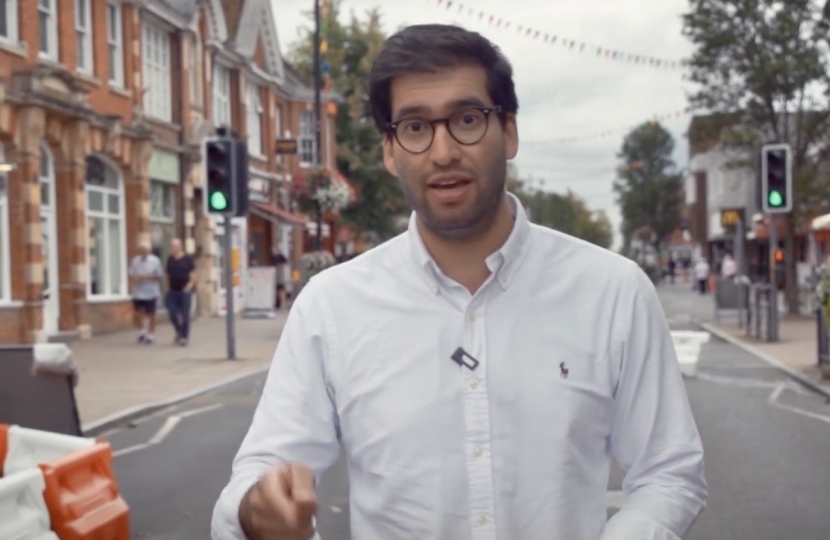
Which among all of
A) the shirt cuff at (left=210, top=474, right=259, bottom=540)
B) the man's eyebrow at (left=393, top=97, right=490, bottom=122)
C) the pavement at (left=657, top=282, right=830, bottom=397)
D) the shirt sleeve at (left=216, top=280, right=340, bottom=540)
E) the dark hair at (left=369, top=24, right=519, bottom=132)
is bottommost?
the pavement at (left=657, top=282, right=830, bottom=397)

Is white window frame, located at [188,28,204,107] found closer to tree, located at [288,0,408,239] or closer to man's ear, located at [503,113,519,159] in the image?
tree, located at [288,0,408,239]

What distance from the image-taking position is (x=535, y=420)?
6.88 feet

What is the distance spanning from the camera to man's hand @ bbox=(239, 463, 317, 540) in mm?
1731

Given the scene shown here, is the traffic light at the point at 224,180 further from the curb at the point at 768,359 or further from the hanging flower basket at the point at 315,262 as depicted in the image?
the curb at the point at 768,359

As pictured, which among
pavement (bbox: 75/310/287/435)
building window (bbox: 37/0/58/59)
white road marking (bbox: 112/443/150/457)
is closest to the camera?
white road marking (bbox: 112/443/150/457)

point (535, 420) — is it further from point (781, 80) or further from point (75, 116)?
point (781, 80)

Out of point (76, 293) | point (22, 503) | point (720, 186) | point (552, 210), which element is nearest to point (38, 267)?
point (76, 293)

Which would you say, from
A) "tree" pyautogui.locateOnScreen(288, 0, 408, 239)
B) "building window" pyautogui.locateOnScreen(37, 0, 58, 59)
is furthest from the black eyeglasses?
"tree" pyautogui.locateOnScreen(288, 0, 408, 239)

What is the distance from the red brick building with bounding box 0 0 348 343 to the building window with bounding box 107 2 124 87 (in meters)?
0.03

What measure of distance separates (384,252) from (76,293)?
70.5 feet

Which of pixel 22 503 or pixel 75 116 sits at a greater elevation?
pixel 75 116

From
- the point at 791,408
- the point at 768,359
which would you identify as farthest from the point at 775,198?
the point at 791,408

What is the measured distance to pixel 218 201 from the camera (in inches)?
695

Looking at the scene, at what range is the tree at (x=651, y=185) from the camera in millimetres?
112938
